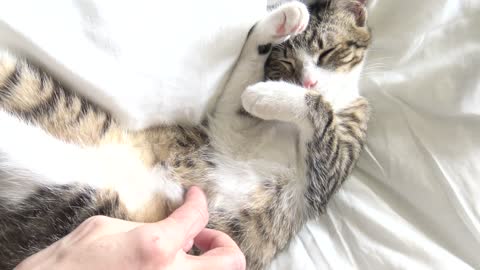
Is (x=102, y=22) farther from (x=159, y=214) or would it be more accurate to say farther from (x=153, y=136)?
(x=159, y=214)

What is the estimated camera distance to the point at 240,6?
41.3 inches

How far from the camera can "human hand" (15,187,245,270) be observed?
0.63 m

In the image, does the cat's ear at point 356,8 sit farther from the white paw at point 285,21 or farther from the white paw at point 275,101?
the white paw at point 275,101

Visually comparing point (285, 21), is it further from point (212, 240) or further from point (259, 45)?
point (212, 240)

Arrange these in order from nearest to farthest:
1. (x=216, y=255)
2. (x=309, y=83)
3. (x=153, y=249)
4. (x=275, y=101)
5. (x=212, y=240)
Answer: (x=153, y=249), (x=216, y=255), (x=212, y=240), (x=275, y=101), (x=309, y=83)

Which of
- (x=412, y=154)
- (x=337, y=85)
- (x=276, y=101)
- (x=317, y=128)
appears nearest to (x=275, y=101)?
(x=276, y=101)

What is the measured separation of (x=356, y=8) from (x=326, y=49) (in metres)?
0.15

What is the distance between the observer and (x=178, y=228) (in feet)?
2.31

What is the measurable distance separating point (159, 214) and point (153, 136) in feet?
0.63

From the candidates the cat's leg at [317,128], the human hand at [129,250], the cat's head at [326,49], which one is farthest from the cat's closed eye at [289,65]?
the human hand at [129,250]

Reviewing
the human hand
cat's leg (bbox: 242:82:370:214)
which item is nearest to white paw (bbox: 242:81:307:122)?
cat's leg (bbox: 242:82:370:214)

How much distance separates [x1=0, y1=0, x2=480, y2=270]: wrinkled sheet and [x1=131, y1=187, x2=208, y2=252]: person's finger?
12.2 inches

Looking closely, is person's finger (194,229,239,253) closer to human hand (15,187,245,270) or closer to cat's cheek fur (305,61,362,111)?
human hand (15,187,245,270)

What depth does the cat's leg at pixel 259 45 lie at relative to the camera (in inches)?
42.3
